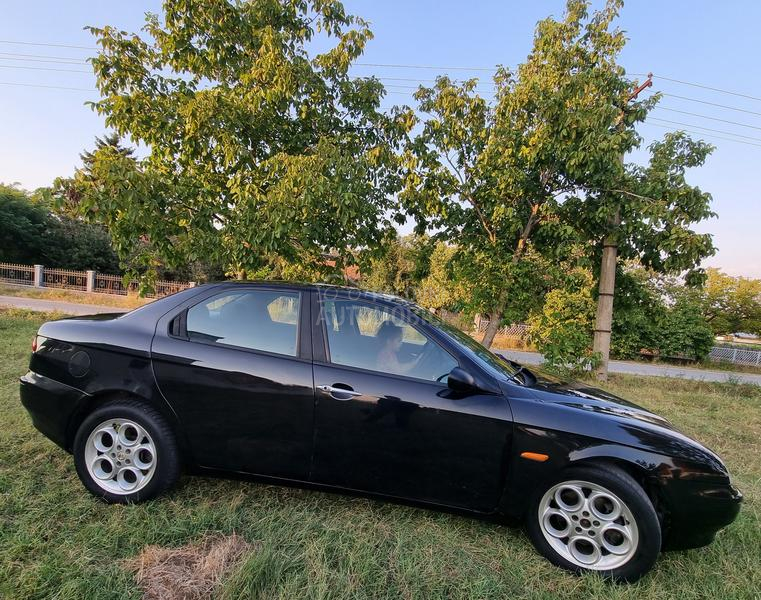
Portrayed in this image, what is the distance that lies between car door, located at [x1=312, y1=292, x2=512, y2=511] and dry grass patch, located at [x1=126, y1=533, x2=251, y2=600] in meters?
0.58

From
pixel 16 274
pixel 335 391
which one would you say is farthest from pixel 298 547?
pixel 16 274

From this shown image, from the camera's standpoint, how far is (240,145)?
536 centimetres

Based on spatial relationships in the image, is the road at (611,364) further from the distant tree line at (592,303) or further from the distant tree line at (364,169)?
the distant tree line at (364,169)

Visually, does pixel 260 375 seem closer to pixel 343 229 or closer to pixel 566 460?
pixel 566 460

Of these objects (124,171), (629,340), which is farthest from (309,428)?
(629,340)

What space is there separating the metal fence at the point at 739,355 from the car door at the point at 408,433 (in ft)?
77.2

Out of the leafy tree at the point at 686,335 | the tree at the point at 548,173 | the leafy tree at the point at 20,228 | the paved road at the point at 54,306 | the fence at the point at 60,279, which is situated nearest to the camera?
the tree at the point at 548,173

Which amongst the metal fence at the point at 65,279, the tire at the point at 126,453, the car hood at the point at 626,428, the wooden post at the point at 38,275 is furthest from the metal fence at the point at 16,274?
the car hood at the point at 626,428

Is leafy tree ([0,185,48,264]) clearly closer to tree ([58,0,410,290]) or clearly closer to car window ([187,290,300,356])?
tree ([58,0,410,290])

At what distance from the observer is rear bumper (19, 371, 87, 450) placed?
97.3 inches

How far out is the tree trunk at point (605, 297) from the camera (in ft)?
22.2

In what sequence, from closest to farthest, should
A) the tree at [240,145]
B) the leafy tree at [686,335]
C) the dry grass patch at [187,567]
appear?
the dry grass patch at [187,567]
the tree at [240,145]
the leafy tree at [686,335]

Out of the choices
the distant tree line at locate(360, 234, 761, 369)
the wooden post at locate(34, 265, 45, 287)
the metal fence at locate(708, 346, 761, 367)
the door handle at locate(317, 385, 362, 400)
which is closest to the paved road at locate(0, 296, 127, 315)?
the wooden post at locate(34, 265, 45, 287)

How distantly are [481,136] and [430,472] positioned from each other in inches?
220
